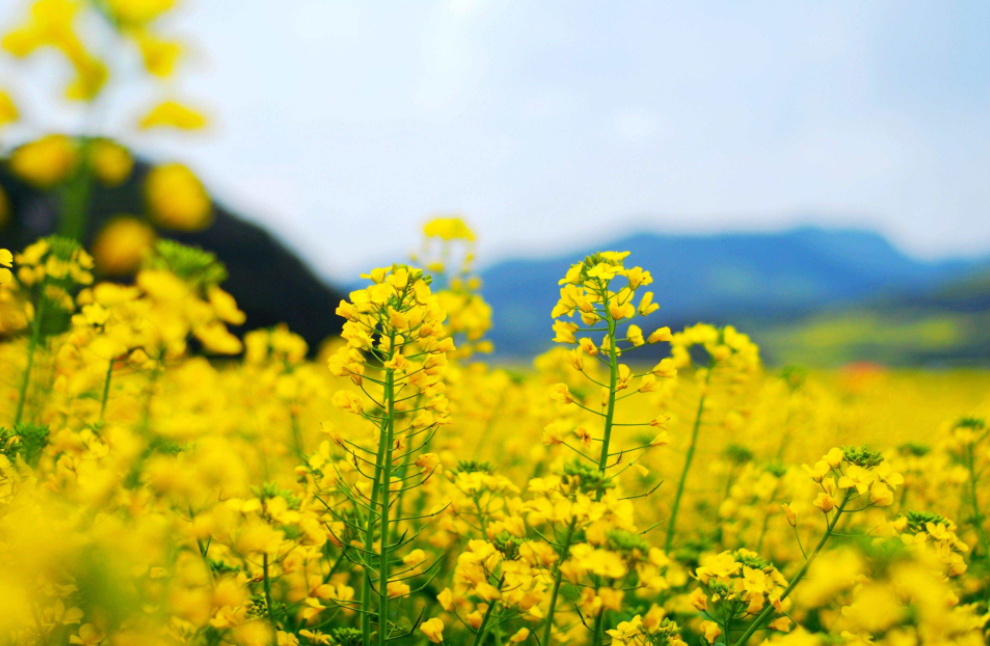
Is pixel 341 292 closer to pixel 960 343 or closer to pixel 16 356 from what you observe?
pixel 16 356

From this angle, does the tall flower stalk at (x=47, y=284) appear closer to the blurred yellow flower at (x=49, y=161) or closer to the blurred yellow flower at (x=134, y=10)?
the blurred yellow flower at (x=49, y=161)

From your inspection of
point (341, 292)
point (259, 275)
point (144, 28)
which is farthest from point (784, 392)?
point (341, 292)

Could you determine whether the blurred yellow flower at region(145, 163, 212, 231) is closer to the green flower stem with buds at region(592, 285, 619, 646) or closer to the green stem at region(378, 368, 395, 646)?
the green stem at region(378, 368, 395, 646)

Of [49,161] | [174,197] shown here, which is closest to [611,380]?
[174,197]

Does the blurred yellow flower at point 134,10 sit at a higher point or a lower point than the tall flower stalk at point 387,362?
higher

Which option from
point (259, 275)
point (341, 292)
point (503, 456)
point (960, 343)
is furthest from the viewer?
point (960, 343)

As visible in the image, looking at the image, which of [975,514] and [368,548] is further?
[975,514]

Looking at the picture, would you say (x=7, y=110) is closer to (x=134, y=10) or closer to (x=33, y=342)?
(x=134, y=10)

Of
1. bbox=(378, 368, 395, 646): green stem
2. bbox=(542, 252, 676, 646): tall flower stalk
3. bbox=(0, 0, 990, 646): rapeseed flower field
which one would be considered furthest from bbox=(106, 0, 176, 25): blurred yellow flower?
bbox=(542, 252, 676, 646): tall flower stalk

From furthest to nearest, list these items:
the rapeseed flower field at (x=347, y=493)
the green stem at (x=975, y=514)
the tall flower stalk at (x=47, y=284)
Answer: the green stem at (x=975, y=514), the tall flower stalk at (x=47, y=284), the rapeseed flower field at (x=347, y=493)

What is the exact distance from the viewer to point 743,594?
1977 mm

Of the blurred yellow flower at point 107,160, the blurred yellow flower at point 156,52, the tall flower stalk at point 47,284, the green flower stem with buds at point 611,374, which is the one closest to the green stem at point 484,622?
the green flower stem with buds at point 611,374

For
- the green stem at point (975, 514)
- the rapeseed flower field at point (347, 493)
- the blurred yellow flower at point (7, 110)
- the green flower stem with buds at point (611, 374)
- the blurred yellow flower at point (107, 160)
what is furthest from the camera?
the green stem at point (975, 514)

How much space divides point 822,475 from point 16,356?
3994 mm
